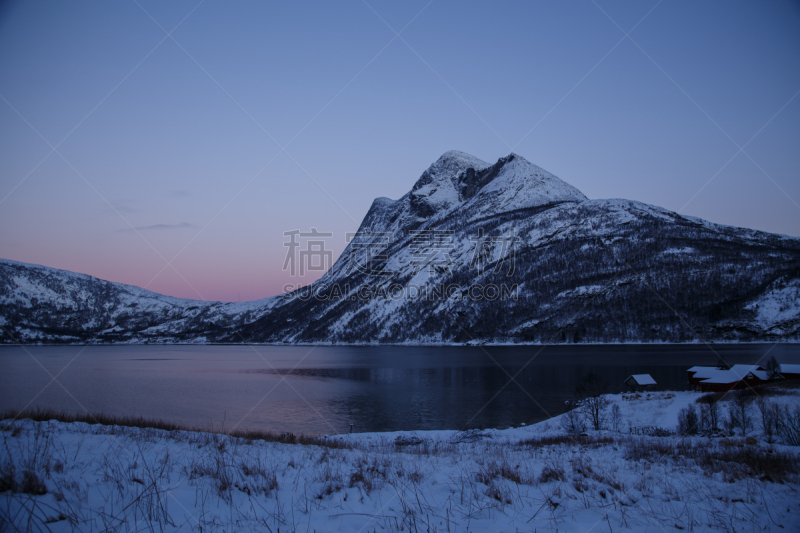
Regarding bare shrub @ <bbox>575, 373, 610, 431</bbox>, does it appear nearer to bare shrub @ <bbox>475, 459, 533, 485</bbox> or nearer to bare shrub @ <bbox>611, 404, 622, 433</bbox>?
bare shrub @ <bbox>611, 404, 622, 433</bbox>

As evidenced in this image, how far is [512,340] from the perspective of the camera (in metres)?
198

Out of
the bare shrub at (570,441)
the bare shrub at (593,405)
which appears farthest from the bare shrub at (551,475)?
the bare shrub at (593,405)

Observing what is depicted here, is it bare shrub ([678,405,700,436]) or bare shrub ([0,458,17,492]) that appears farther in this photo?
bare shrub ([678,405,700,436])

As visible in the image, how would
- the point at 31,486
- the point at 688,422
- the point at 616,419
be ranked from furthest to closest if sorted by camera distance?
the point at 616,419 → the point at 688,422 → the point at 31,486

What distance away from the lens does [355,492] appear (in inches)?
353

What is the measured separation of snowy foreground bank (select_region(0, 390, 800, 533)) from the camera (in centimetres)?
721

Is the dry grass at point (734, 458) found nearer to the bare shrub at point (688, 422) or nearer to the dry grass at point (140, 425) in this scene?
the dry grass at point (140, 425)

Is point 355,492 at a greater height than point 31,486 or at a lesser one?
lesser

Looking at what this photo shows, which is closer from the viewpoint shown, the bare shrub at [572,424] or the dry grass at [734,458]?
the dry grass at [734,458]

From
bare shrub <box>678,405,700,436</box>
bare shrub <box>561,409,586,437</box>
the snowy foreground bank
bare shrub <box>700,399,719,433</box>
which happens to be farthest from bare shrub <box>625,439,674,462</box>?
bare shrub <box>700,399,719,433</box>

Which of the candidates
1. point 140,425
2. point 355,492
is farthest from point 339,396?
point 355,492

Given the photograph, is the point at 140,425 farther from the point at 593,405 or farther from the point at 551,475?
the point at 593,405

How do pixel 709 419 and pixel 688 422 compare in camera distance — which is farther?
pixel 709 419

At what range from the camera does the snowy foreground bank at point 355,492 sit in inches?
284
